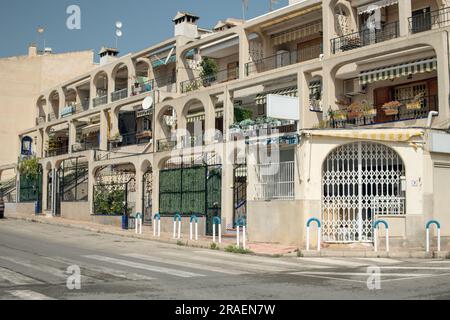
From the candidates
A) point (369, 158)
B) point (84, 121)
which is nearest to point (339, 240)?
point (369, 158)

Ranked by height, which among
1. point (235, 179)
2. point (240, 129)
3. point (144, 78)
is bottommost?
point (235, 179)

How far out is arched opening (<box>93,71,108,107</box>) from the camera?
4300cm

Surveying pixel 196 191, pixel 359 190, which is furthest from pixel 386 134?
pixel 196 191

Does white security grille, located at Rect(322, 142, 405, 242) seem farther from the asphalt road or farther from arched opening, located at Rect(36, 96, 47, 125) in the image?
arched opening, located at Rect(36, 96, 47, 125)

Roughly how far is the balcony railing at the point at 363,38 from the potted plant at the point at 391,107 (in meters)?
3.36

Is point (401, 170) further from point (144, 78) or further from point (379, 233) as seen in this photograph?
point (144, 78)

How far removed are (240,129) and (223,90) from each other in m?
2.62

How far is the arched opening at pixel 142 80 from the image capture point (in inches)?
1533

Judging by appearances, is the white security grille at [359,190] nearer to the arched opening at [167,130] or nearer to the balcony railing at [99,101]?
the arched opening at [167,130]

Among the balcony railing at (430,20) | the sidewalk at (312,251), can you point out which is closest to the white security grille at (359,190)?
the sidewalk at (312,251)

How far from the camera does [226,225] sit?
83.3 ft

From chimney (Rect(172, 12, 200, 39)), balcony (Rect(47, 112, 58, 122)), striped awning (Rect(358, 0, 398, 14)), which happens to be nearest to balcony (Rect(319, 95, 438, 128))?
striped awning (Rect(358, 0, 398, 14))

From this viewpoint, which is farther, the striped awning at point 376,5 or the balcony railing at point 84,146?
the balcony railing at point 84,146

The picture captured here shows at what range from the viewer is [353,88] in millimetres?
26625
